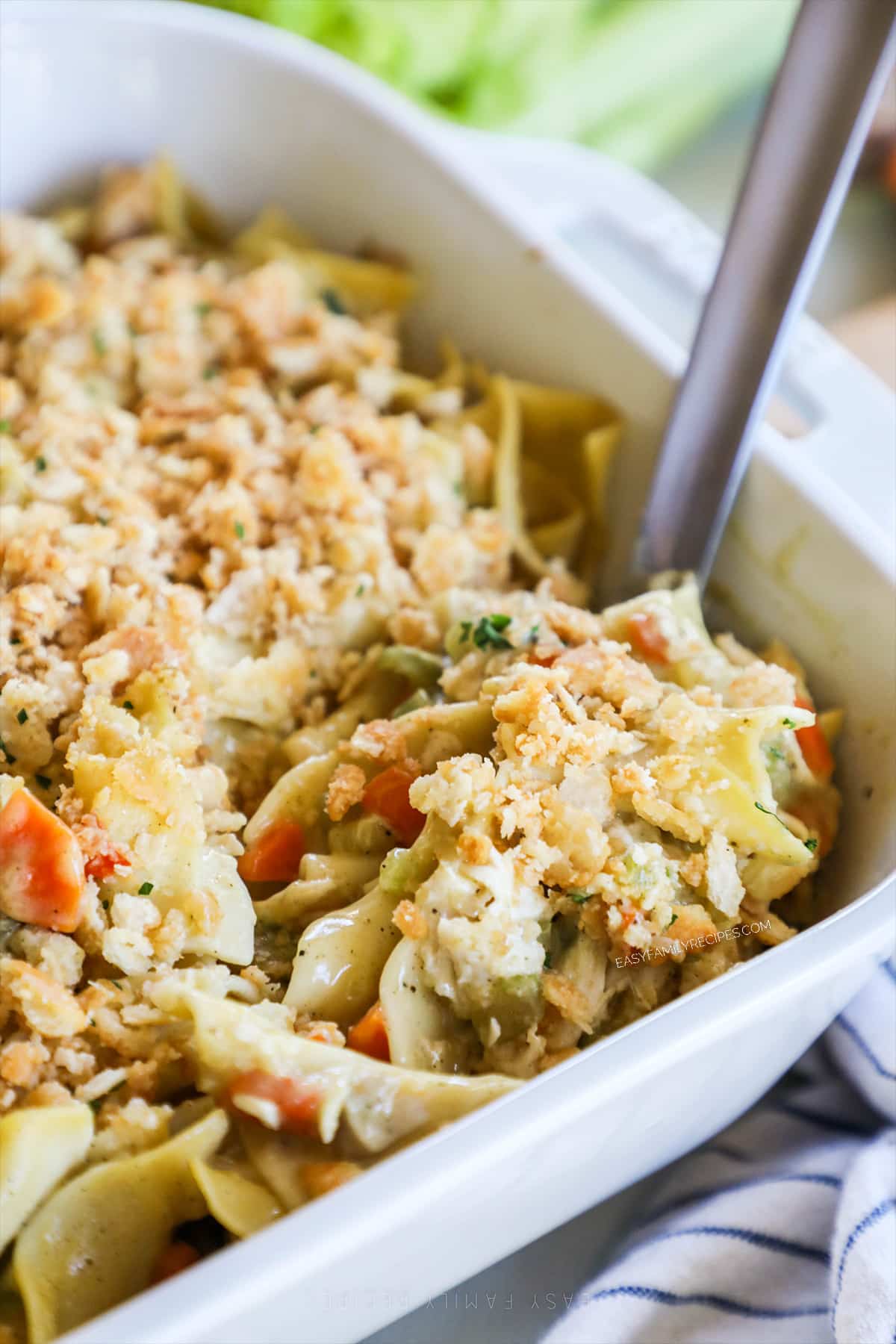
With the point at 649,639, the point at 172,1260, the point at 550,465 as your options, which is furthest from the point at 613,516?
the point at 172,1260

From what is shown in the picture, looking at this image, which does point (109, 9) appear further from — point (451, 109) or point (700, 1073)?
point (700, 1073)

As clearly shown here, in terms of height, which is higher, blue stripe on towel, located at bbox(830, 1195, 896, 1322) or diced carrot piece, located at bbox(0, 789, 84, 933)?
diced carrot piece, located at bbox(0, 789, 84, 933)

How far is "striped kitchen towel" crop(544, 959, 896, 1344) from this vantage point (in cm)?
120

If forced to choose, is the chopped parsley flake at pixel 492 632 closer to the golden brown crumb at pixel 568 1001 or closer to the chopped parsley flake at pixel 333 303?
the golden brown crumb at pixel 568 1001

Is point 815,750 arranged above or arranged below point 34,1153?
above

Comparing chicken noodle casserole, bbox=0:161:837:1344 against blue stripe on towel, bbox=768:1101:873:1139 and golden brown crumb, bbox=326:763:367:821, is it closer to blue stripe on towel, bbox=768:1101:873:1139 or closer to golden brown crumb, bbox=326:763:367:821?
golden brown crumb, bbox=326:763:367:821

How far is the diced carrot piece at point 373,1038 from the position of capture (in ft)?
3.67

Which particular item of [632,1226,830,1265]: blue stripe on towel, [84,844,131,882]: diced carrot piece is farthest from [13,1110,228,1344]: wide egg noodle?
[632,1226,830,1265]: blue stripe on towel

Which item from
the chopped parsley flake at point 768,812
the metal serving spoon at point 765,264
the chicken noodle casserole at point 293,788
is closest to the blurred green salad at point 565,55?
the chicken noodle casserole at point 293,788

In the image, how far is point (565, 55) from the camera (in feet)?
7.72

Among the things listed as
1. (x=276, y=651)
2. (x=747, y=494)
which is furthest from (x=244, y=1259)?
(x=747, y=494)

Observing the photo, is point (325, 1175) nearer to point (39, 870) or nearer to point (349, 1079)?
point (349, 1079)

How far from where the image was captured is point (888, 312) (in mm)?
1983

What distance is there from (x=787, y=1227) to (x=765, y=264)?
1074 millimetres
